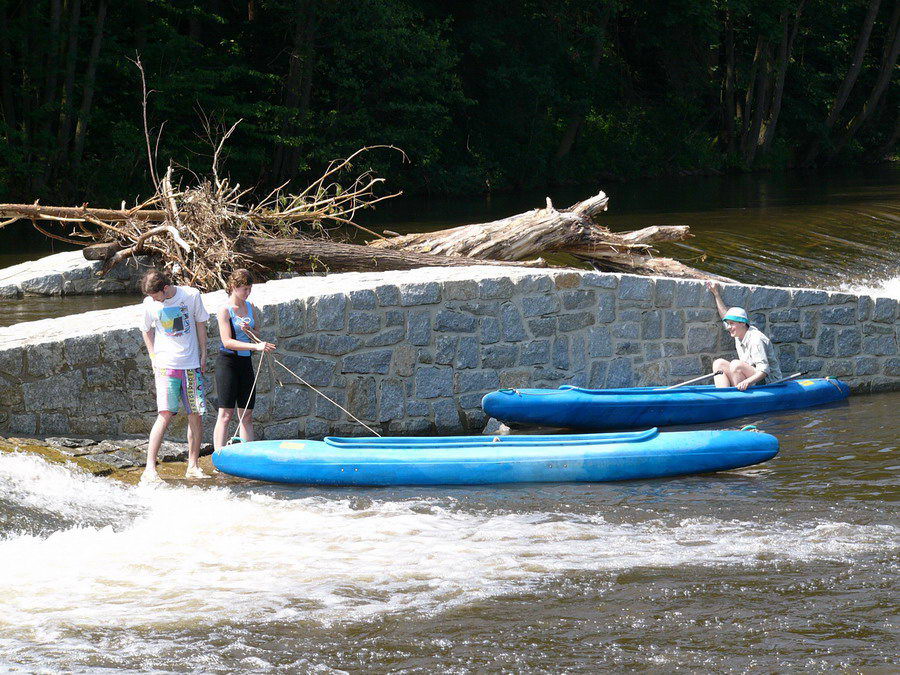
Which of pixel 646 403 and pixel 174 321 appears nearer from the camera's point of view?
pixel 174 321

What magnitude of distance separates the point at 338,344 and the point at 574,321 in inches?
76.1

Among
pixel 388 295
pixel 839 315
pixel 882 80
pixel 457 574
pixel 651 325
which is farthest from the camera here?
pixel 882 80

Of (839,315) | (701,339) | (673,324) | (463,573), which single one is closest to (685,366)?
(701,339)

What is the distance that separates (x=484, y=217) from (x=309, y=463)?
13.0 m

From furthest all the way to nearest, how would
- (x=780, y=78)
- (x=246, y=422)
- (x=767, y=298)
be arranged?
(x=780, y=78), (x=767, y=298), (x=246, y=422)

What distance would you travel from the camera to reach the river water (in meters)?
3.82

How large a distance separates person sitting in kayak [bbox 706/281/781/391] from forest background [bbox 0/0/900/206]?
12.5 m

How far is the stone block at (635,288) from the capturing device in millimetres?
7949

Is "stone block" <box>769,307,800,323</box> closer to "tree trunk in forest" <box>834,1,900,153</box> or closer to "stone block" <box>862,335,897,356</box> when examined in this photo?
"stone block" <box>862,335,897,356</box>

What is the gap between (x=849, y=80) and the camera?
3262 cm

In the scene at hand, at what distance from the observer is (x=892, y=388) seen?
8953mm

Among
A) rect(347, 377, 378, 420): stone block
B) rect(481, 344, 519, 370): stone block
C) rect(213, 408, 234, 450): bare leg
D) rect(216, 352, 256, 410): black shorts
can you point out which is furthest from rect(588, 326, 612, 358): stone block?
rect(213, 408, 234, 450): bare leg

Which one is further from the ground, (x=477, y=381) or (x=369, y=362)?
(x=369, y=362)

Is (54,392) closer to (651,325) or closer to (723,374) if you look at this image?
(651,325)
